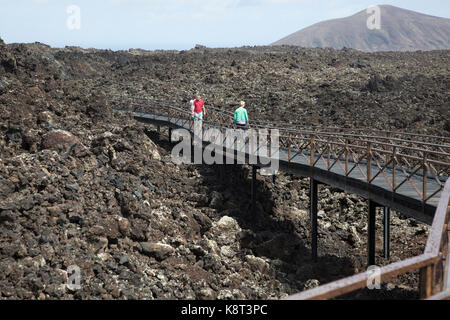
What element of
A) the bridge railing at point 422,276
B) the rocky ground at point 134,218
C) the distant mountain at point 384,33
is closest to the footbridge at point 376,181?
the bridge railing at point 422,276

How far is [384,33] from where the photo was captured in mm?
150750

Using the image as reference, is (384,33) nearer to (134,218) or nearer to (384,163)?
(384,163)

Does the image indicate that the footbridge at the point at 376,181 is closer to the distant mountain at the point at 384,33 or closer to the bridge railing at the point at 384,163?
the bridge railing at the point at 384,163

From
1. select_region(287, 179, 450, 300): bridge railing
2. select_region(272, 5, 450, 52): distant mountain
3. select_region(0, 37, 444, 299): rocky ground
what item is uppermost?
select_region(272, 5, 450, 52): distant mountain

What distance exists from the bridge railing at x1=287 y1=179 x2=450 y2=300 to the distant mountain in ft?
462

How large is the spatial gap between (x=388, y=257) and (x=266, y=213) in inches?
182

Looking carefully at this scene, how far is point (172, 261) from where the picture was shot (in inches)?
468

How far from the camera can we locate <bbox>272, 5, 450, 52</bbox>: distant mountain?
14275cm

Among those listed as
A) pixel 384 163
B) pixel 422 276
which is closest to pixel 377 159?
pixel 384 163

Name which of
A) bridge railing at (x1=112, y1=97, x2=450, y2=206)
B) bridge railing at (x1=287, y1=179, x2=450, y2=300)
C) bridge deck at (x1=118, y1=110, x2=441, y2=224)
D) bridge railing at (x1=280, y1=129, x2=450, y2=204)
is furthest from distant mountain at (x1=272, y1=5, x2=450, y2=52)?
bridge railing at (x1=287, y1=179, x2=450, y2=300)

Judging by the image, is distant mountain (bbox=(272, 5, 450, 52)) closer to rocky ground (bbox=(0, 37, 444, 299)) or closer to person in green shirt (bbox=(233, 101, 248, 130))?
rocky ground (bbox=(0, 37, 444, 299))

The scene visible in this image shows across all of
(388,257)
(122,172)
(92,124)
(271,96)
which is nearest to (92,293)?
(122,172)

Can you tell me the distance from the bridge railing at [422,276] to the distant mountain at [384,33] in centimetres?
14092

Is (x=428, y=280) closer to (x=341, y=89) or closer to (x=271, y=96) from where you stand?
(x=271, y=96)
